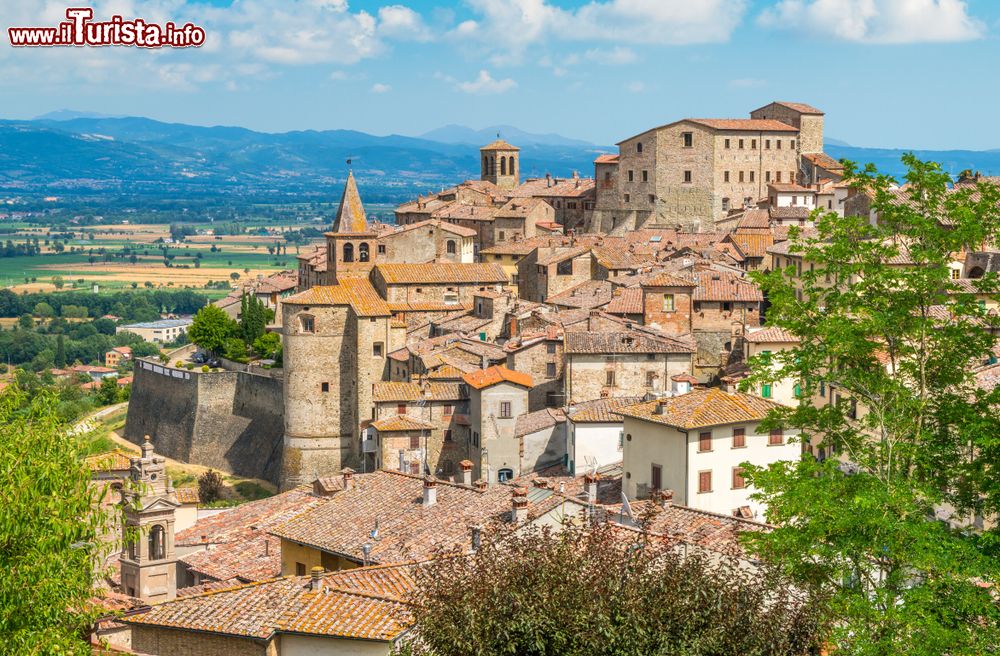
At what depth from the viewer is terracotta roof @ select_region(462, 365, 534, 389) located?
4431 centimetres

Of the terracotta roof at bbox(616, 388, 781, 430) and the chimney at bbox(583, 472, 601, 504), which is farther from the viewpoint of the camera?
the terracotta roof at bbox(616, 388, 781, 430)

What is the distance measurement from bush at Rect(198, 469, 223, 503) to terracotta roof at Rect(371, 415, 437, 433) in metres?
9.10

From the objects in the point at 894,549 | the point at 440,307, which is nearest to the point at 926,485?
the point at 894,549

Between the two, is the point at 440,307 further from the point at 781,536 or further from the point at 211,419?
the point at 781,536

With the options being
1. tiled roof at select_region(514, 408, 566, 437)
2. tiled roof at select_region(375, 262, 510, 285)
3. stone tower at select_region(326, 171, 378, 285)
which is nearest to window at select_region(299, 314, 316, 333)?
tiled roof at select_region(375, 262, 510, 285)

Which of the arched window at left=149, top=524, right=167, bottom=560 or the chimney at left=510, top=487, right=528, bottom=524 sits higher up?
the chimney at left=510, top=487, right=528, bottom=524

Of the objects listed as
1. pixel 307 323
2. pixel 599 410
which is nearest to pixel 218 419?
pixel 307 323

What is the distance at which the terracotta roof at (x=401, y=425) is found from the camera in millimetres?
45531

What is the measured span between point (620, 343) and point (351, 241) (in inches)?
614

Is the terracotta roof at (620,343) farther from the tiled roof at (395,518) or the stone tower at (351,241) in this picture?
the tiled roof at (395,518)

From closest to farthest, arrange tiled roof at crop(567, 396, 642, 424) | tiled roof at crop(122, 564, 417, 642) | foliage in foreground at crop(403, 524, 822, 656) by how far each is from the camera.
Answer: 1. foliage in foreground at crop(403, 524, 822, 656)
2. tiled roof at crop(122, 564, 417, 642)
3. tiled roof at crop(567, 396, 642, 424)


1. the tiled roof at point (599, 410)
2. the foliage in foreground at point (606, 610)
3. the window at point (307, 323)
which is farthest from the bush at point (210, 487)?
the foliage in foreground at point (606, 610)

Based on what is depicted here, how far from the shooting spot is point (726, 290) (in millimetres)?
50031

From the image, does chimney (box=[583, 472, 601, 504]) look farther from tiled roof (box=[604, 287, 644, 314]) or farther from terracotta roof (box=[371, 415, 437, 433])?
tiled roof (box=[604, 287, 644, 314])
